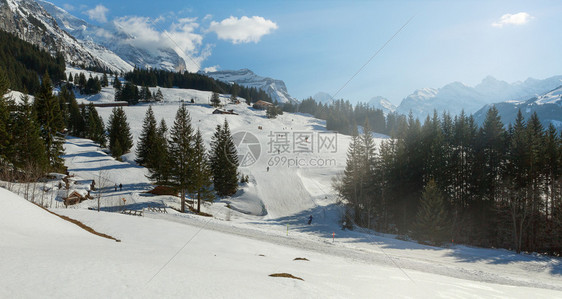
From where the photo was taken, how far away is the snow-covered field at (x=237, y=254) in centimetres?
564

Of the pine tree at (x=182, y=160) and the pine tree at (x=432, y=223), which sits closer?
the pine tree at (x=432, y=223)

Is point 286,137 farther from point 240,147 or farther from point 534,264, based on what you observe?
point 534,264

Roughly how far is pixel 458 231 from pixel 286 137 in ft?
181

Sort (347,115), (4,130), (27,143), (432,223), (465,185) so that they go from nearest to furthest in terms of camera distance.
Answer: (432,223)
(4,130)
(27,143)
(465,185)
(347,115)

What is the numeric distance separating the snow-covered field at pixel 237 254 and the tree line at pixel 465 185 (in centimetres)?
Result: 604

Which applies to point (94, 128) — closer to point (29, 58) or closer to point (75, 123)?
point (75, 123)

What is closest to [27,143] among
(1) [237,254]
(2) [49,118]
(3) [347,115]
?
(2) [49,118]

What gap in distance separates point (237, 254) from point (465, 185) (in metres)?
40.9

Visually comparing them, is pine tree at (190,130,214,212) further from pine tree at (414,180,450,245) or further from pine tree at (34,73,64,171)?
pine tree at (414,180,450,245)

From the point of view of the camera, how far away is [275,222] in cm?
3812

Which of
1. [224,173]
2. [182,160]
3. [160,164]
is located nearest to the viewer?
[182,160]

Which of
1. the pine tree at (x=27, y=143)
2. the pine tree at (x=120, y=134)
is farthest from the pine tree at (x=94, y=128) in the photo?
the pine tree at (x=27, y=143)

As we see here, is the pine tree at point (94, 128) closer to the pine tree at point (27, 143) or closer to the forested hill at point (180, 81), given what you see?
the pine tree at point (27, 143)

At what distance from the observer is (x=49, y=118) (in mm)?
41938
